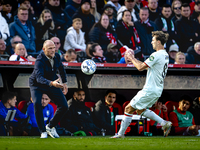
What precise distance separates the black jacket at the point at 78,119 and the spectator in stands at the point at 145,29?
2.41m

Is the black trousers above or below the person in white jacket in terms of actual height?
below

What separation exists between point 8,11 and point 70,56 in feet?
7.02

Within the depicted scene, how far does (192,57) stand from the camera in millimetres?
9305

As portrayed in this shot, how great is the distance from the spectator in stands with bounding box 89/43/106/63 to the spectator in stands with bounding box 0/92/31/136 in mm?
2319

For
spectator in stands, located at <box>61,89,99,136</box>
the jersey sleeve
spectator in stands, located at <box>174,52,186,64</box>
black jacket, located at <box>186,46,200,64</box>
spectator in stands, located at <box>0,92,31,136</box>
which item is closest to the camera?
the jersey sleeve

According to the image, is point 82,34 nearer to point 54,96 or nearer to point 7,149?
point 54,96

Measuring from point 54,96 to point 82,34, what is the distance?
11.5 ft

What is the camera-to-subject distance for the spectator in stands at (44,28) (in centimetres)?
907

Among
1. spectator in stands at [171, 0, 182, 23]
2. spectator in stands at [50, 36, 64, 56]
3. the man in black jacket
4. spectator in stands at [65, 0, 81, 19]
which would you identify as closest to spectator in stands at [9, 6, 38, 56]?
spectator in stands at [50, 36, 64, 56]

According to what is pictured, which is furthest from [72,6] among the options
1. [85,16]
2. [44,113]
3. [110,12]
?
[44,113]

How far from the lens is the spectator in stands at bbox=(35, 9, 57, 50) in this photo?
907 cm

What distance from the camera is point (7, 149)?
375cm

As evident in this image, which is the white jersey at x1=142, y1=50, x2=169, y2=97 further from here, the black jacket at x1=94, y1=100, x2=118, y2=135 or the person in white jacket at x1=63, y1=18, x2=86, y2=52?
the person in white jacket at x1=63, y1=18, x2=86, y2=52

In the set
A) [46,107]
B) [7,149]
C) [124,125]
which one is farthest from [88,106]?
[7,149]
